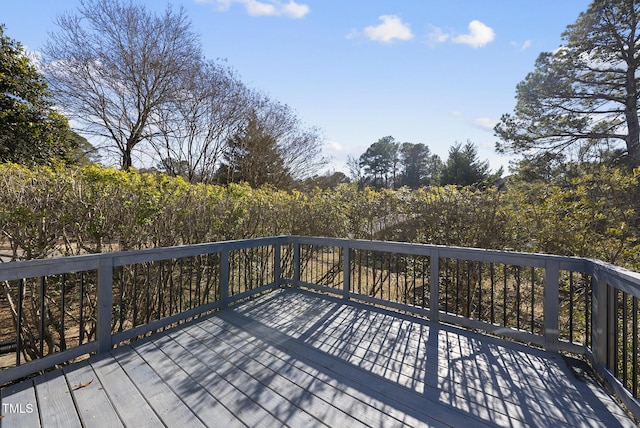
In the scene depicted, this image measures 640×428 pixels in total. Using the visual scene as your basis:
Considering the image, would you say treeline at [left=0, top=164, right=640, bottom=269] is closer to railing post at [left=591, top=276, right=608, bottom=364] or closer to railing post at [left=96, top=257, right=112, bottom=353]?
railing post at [left=96, top=257, right=112, bottom=353]

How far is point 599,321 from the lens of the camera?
2287 millimetres

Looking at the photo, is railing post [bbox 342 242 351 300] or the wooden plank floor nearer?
the wooden plank floor

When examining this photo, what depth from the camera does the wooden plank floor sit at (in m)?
1.79

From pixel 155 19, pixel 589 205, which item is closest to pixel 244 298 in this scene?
pixel 589 205

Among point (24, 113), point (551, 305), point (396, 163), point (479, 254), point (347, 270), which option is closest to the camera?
point (551, 305)

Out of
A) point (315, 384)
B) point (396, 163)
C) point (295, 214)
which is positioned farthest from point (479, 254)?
point (396, 163)

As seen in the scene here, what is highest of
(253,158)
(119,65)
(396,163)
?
(396,163)

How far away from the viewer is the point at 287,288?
4730 mm

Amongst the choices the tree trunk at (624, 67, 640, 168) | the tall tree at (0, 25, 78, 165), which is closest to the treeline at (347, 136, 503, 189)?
the tree trunk at (624, 67, 640, 168)

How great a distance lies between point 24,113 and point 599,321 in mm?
11700

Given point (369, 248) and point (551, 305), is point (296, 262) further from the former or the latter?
point (551, 305)

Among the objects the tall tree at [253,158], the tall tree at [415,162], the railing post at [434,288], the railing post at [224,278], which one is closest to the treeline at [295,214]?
the railing post at [224,278]

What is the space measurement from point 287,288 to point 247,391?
2672 millimetres

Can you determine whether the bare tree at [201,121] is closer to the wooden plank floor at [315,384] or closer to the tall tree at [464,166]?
the wooden plank floor at [315,384]
